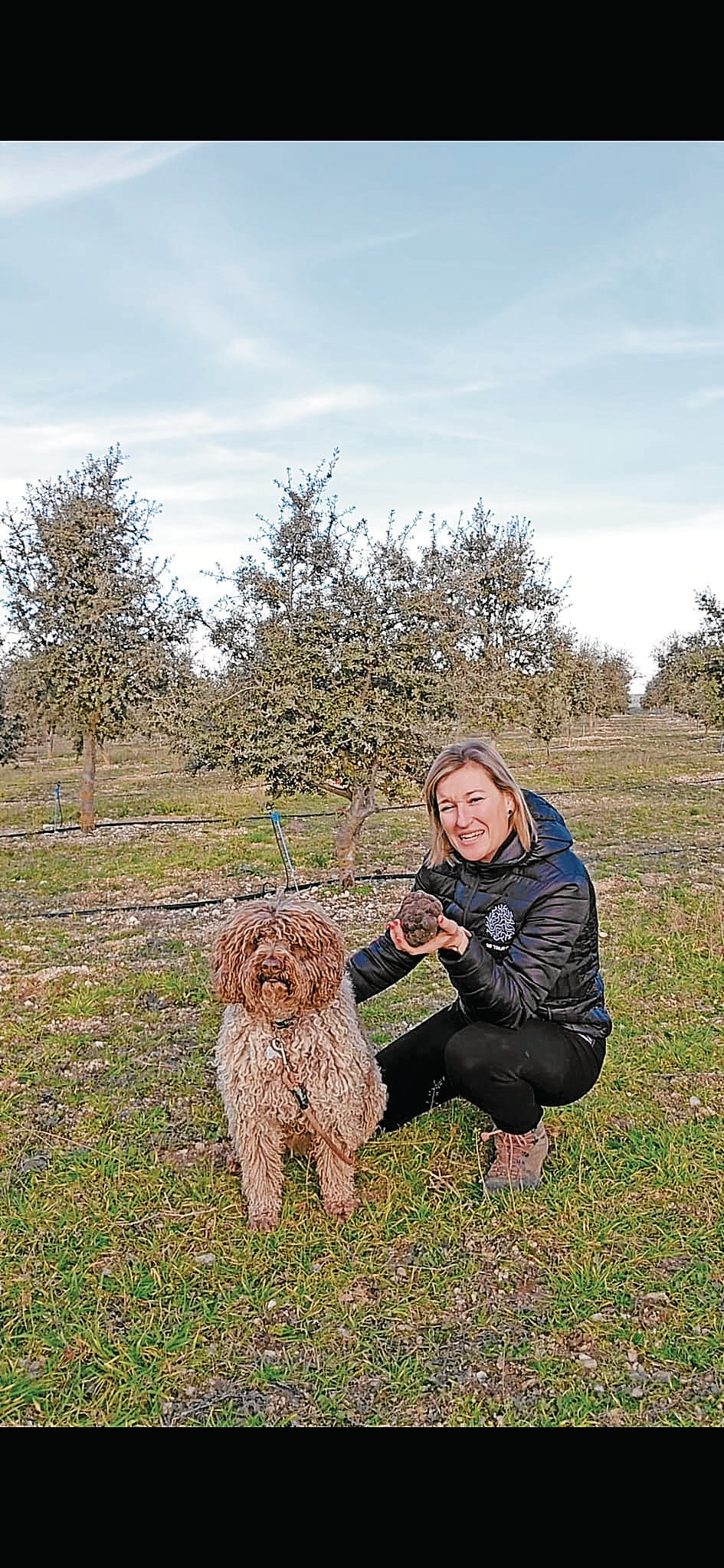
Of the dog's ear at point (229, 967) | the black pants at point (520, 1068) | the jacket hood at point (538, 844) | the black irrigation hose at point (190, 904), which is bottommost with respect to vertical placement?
the black irrigation hose at point (190, 904)

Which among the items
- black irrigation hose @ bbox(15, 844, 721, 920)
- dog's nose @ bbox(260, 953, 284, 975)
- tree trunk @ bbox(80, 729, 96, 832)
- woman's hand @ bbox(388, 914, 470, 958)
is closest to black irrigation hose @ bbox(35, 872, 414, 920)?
black irrigation hose @ bbox(15, 844, 721, 920)

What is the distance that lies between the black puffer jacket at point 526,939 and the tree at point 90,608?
13261 millimetres

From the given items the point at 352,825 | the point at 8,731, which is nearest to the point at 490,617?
the point at 352,825

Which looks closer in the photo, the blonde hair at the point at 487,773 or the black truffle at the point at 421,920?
the black truffle at the point at 421,920

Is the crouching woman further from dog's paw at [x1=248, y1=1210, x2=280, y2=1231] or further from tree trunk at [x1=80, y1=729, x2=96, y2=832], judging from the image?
tree trunk at [x1=80, y1=729, x2=96, y2=832]

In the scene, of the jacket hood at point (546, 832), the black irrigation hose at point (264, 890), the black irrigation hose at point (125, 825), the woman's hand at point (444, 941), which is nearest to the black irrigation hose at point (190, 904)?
the black irrigation hose at point (264, 890)

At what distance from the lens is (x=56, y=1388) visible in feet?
10.2

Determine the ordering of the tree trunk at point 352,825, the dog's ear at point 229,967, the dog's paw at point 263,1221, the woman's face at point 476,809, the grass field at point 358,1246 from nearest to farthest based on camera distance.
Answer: the grass field at point 358,1246 → the dog's ear at point 229,967 → the dog's paw at point 263,1221 → the woman's face at point 476,809 → the tree trunk at point 352,825

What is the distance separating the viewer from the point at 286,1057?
3.94 metres

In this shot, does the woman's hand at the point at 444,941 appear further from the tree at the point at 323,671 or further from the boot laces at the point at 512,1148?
the tree at the point at 323,671

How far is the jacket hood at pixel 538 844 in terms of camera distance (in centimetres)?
414

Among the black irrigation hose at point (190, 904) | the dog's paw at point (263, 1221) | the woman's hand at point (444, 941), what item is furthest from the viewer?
the black irrigation hose at point (190, 904)
